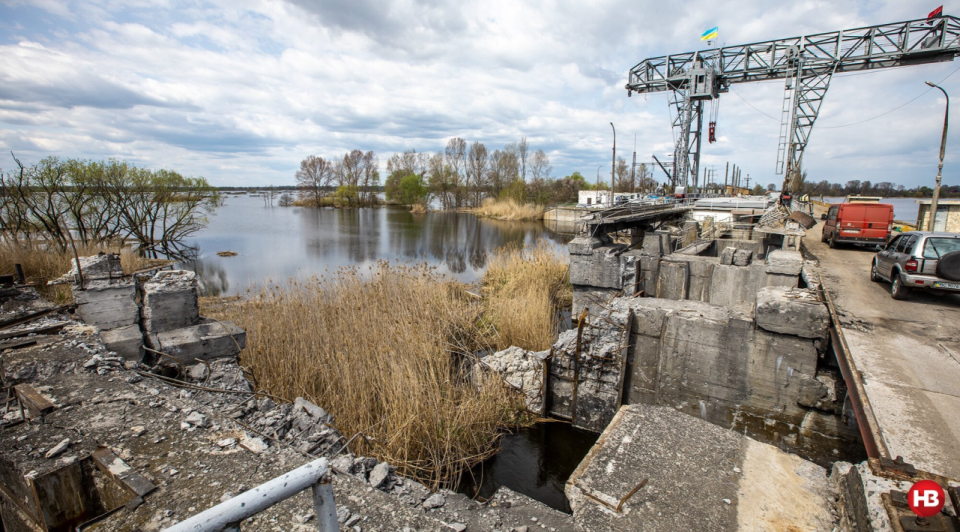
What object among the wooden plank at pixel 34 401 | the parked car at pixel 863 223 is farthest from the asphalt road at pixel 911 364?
the parked car at pixel 863 223

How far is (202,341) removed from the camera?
502cm

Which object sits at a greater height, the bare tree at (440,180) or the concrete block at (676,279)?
the bare tree at (440,180)

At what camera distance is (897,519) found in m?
2.18

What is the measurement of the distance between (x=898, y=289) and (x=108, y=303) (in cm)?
1130

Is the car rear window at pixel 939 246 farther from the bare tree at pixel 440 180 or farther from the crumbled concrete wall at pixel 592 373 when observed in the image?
the bare tree at pixel 440 180

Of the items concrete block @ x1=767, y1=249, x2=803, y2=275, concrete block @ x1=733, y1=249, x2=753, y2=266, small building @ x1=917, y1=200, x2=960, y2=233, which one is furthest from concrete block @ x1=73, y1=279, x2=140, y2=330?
small building @ x1=917, y1=200, x2=960, y2=233

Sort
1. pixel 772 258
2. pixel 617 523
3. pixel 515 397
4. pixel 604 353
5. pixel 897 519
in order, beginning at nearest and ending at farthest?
1. pixel 897 519
2. pixel 617 523
3. pixel 604 353
4. pixel 515 397
5. pixel 772 258

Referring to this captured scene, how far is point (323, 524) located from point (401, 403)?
3.60 metres

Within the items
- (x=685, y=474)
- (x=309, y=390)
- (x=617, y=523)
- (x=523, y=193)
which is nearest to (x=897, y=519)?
(x=685, y=474)

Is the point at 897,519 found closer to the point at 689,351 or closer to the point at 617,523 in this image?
the point at 617,523

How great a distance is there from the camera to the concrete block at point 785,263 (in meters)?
7.07

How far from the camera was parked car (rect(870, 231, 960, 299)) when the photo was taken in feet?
20.5

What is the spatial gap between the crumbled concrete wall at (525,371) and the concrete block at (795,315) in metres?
2.95
